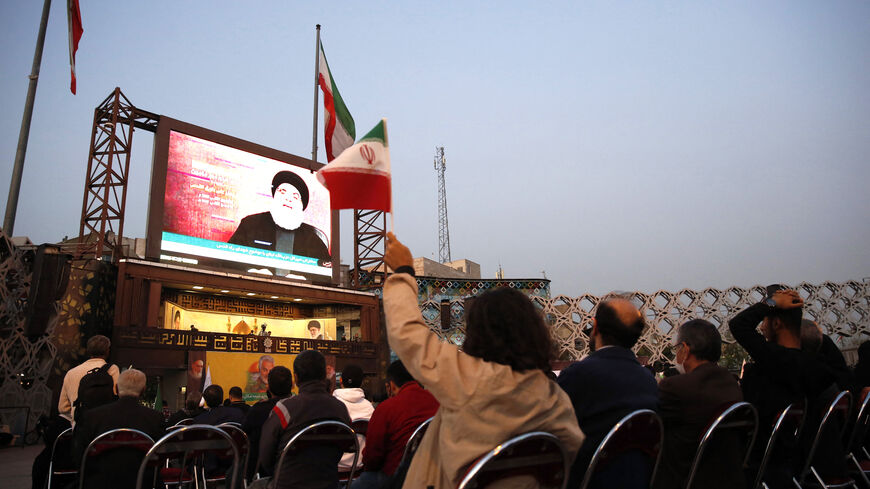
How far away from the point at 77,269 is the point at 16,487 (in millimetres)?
9203

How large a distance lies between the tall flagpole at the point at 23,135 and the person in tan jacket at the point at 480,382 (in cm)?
1283

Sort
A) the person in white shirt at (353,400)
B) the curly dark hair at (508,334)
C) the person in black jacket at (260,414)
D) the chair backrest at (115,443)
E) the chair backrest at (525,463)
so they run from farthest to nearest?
the person in white shirt at (353,400) → the person in black jacket at (260,414) → the chair backrest at (115,443) → the curly dark hair at (508,334) → the chair backrest at (525,463)

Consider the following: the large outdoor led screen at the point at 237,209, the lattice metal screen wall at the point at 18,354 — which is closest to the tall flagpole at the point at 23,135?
the lattice metal screen wall at the point at 18,354

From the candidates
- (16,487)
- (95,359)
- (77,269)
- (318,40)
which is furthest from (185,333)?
(318,40)

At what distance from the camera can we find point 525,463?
5.39 feet

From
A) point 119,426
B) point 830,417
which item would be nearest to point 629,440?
point 830,417

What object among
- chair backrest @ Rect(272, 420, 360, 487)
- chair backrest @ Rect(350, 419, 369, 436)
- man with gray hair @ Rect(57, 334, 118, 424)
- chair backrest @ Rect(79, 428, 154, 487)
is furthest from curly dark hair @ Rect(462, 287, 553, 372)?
man with gray hair @ Rect(57, 334, 118, 424)

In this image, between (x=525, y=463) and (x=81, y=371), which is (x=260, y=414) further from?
(x=525, y=463)

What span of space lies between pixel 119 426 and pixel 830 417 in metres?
3.69

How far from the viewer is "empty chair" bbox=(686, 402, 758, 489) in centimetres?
228

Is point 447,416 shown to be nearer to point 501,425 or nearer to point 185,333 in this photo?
point 501,425

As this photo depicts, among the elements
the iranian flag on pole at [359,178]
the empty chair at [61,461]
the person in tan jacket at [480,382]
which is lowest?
the empty chair at [61,461]

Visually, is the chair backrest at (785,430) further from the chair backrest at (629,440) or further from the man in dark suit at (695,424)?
the chair backrest at (629,440)

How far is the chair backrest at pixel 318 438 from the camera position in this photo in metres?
2.64
